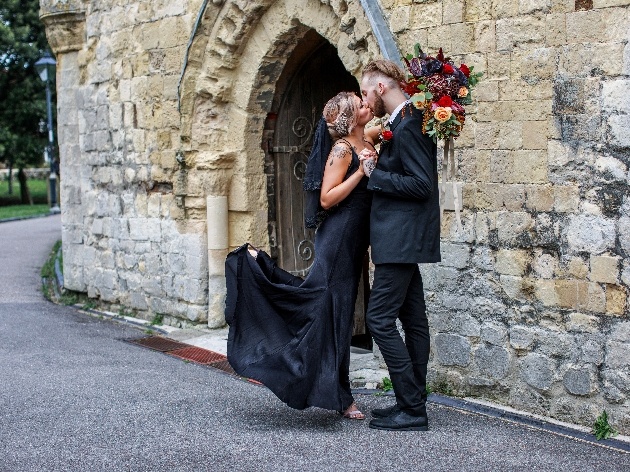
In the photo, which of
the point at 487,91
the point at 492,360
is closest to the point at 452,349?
the point at 492,360

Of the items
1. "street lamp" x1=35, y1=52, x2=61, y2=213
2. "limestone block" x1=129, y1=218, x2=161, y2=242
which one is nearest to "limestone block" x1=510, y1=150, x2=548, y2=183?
"limestone block" x1=129, y1=218, x2=161, y2=242

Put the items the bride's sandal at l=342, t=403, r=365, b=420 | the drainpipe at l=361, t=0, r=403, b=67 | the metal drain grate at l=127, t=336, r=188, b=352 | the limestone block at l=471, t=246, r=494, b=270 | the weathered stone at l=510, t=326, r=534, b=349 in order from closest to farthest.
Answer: the bride's sandal at l=342, t=403, r=365, b=420
the weathered stone at l=510, t=326, r=534, b=349
the limestone block at l=471, t=246, r=494, b=270
the drainpipe at l=361, t=0, r=403, b=67
the metal drain grate at l=127, t=336, r=188, b=352

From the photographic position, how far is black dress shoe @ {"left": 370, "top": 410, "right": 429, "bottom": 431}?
211 inches

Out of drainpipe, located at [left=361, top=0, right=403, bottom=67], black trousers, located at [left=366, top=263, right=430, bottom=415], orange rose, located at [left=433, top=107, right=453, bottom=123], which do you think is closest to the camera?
orange rose, located at [left=433, top=107, right=453, bottom=123]

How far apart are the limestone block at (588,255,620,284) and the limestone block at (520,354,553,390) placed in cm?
60

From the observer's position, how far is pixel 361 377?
666 centimetres

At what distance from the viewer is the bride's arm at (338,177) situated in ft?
17.6

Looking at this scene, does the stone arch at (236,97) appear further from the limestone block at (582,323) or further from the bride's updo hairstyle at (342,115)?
the limestone block at (582,323)

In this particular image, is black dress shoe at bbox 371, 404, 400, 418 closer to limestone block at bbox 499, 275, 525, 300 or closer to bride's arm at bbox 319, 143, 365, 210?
limestone block at bbox 499, 275, 525, 300

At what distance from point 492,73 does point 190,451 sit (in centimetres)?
287

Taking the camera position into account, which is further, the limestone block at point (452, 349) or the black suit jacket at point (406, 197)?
the limestone block at point (452, 349)

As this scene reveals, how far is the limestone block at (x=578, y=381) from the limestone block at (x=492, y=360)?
447 mm

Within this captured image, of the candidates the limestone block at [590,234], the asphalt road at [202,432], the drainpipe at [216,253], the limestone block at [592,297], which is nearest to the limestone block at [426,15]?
the limestone block at [590,234]

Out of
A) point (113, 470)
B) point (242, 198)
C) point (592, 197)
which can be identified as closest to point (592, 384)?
point (592, 197)
